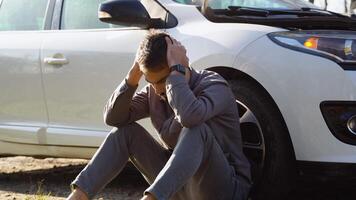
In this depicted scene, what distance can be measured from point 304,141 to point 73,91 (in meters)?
1.60

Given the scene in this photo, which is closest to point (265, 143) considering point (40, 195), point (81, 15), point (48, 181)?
point (40, 195)

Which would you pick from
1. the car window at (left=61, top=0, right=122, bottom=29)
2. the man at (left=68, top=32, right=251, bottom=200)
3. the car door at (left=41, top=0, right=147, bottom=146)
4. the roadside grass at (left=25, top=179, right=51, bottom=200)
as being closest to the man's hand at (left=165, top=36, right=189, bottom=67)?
the man at (left=68, top=32, right=251, bottom=200)

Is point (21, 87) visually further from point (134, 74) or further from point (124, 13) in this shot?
point (134, 74)

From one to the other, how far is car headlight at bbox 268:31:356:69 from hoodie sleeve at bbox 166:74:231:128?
550 mm

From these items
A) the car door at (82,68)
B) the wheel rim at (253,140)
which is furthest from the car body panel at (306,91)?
the car door at (82,68)

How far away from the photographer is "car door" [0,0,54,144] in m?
4.83

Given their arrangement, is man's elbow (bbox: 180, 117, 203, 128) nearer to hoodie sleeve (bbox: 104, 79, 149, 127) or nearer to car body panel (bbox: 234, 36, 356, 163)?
hoodie sleeve (bbox: 104, 79, 149, 127)

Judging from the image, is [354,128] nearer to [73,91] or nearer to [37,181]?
[73,91]

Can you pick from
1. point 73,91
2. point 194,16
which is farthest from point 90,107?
point 194,16

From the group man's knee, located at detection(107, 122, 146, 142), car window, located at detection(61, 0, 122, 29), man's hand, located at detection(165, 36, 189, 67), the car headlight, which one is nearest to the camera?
man's hand, located at detection(165, 36, 189, 67)

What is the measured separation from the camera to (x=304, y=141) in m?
3.80

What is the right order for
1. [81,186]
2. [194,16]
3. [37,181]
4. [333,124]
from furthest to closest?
[37,181], [194,16], [333,124], [81,186]

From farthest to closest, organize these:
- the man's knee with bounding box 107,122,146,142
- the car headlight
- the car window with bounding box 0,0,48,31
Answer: the car window with bounding box 0,0,48,31 → the car headlight → the man's knee with bounding box 107,122,146,142

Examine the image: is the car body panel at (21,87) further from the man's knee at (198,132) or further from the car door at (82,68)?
the man's knee at (198,132)
